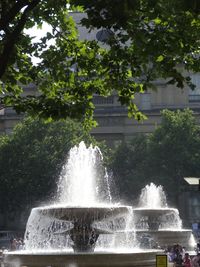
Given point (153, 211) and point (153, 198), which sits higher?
point (153, 198)

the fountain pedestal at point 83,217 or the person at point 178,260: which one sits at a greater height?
the fountain pedestal at point 83,217

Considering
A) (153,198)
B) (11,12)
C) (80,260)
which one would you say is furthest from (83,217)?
(153,198)

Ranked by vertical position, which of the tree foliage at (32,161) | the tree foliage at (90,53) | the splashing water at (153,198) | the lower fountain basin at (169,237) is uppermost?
the tree foliage at (32,161)

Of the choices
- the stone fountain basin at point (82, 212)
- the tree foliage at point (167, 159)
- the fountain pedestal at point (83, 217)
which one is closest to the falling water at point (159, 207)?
the tree foliage at point (167, 159)

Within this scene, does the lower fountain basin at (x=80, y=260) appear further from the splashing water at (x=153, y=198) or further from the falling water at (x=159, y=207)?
the splashing water at (x=153, y=198)

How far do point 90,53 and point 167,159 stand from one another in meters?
48.4

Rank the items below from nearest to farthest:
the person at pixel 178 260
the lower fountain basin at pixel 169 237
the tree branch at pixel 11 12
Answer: the tree branch at pixel 11 12 < the person at pixel 178 260 < the lower fountain basin at pixel 169 237

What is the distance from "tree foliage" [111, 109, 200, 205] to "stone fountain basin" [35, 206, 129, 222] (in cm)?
4290

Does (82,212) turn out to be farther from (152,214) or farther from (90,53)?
(152,214)

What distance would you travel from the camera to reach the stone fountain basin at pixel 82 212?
17.1 metres

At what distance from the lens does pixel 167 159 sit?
6159 cm

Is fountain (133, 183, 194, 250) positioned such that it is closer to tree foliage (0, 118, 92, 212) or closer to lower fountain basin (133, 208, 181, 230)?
lower fountain basin (133, 208, 181, 230)

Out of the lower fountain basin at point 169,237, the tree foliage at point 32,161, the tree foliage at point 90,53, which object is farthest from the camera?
the tree foliage at point 32,161

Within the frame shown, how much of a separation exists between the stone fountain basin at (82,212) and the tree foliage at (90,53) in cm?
318
